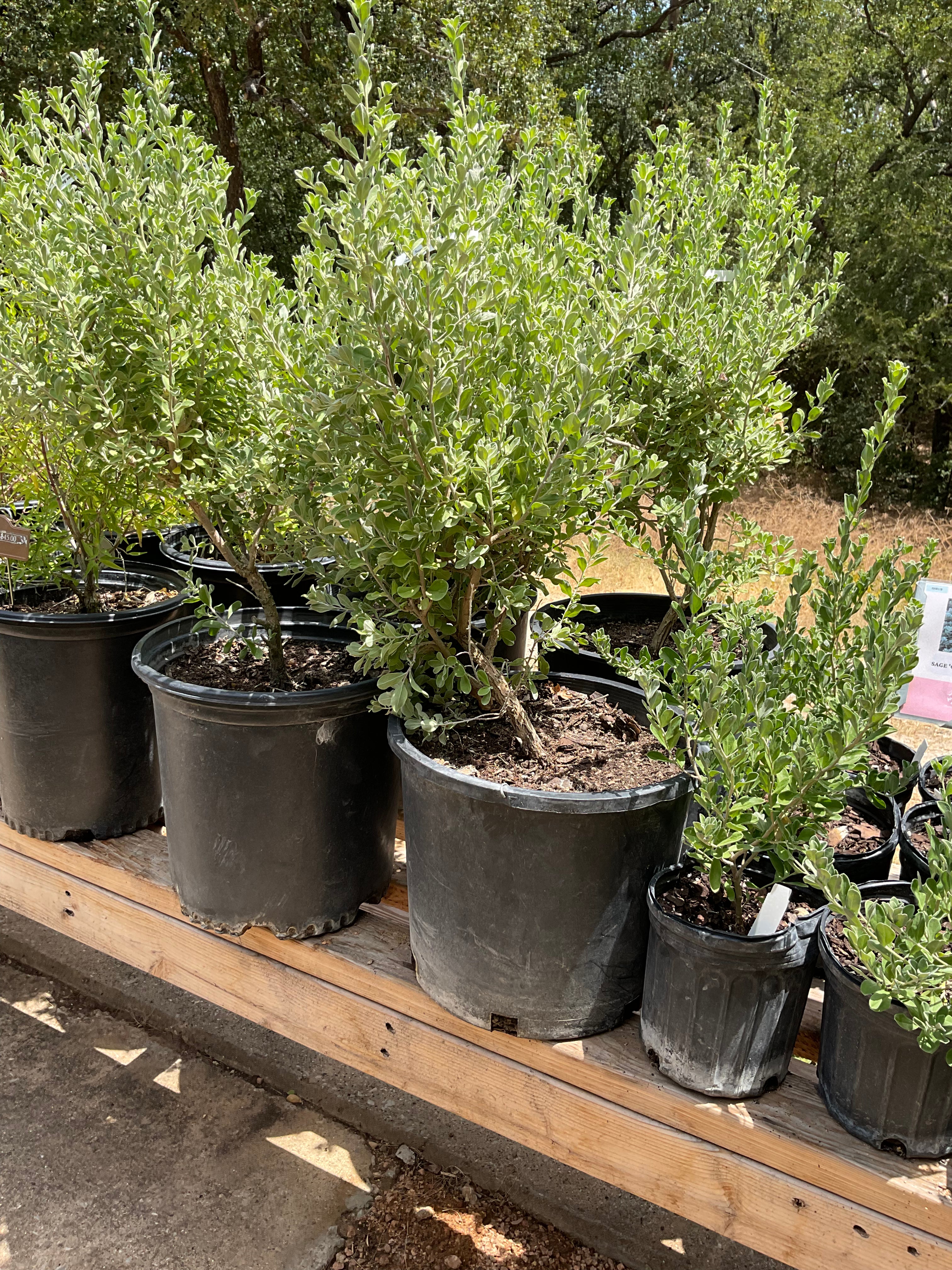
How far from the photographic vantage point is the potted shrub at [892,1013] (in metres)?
1.14

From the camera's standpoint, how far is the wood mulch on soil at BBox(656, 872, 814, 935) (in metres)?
1.42

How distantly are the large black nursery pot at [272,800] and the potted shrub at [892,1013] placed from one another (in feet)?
2.74

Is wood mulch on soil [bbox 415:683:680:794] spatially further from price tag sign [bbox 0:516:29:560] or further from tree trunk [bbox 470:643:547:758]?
price tag sign [bbox 0:516:29:560]

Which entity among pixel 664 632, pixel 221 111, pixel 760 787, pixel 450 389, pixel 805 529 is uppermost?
pixel 221 111

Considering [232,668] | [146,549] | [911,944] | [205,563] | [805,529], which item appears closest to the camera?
[911,944]

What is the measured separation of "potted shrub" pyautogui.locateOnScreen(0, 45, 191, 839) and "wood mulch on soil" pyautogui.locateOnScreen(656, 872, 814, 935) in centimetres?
114

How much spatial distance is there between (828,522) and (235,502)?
26.3 ft

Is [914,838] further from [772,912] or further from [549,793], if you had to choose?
[549,793]

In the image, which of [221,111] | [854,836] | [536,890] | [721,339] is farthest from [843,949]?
[221,111]

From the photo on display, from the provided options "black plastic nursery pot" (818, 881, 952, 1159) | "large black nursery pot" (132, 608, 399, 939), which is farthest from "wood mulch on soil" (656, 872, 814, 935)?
"large black nursery pot" (132, 608, 399, 939)

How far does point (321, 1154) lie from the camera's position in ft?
7.19

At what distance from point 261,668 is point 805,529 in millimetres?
7357

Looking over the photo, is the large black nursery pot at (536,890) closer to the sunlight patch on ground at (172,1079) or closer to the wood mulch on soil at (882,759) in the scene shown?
the wood mulch on soil at (882,759)

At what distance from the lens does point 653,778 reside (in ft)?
5.14
